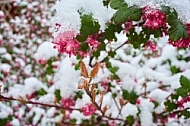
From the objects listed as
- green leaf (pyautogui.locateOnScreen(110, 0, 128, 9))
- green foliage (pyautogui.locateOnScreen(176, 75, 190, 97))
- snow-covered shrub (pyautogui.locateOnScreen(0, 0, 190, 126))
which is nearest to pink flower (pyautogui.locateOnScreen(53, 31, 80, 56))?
snow-covered shrub (pyautogui.locateOnScreen(0, 0, 190, 126))

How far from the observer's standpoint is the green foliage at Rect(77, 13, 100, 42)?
0.97m

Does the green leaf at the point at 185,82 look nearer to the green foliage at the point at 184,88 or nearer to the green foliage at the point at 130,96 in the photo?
→ the green foliage at the point at 184,88

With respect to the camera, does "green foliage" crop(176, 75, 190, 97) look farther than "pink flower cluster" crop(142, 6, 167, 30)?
Yes

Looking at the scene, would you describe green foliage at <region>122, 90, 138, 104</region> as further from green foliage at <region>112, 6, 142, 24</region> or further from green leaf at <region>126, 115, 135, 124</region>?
green foliage at <region>112, 6, 142, 24</region>

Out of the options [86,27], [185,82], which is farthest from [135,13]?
[185,82]

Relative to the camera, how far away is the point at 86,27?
974 millimetres

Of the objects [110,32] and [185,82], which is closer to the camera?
[110,32]

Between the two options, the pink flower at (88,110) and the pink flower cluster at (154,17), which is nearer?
the pink flower cluster at (154,17)

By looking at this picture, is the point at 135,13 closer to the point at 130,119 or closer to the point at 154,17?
the point at 154,17

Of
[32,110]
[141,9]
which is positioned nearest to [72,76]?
[141,9]

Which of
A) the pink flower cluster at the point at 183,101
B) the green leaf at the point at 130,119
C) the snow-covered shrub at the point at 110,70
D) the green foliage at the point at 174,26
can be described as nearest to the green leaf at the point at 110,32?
the snow-covered shrub at the point at 110,70

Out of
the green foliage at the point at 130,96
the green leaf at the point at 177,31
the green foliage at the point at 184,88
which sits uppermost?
the green foliage at the point at 130,96

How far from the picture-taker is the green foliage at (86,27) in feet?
3.18

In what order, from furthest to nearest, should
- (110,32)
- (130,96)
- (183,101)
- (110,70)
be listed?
1. (110,70)
2. (130,96)
3. (183,101)
4. (110,32)
